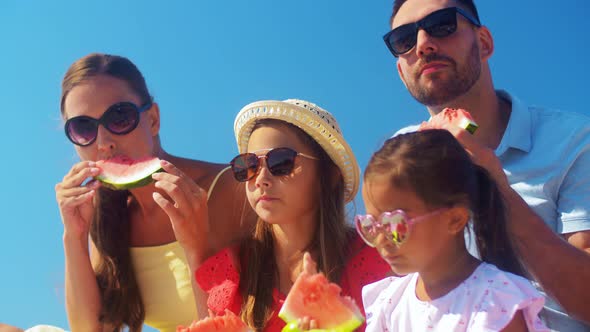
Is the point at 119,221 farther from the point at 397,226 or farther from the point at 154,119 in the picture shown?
the point at 397,226

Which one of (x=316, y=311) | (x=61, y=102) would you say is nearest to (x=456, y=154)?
(x=316, y=311)

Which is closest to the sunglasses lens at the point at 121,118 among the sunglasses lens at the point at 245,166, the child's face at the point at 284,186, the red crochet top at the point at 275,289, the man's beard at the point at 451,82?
the child's face at the point at 284,186

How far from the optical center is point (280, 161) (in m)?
4.55

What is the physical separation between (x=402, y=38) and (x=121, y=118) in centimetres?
233

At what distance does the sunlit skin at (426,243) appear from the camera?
3.22m

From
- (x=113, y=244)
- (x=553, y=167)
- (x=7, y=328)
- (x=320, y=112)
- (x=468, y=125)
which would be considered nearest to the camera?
(x=468, y=125)

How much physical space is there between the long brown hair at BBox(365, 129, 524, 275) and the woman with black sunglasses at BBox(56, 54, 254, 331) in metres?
2.18

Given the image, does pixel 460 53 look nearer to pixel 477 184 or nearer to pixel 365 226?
pixel 477 184

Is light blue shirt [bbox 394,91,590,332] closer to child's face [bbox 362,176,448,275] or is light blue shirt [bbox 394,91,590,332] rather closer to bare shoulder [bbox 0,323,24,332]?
child's face [bbox 362,176,448,275]

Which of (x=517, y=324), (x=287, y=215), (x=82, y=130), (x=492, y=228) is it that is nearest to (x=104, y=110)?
(x=82, y=130)

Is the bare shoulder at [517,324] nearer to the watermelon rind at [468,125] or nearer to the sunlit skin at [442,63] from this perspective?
the watermelon rind at [468,125]

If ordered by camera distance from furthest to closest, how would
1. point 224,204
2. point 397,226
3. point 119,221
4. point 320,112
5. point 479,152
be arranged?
point 119,221, point 224,204, point 320,112, point 479,152, point 397,226

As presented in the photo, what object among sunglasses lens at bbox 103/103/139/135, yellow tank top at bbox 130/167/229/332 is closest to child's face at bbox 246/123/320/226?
yellow tank top at bbox 130/167/229/332

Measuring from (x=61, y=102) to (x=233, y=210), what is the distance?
1.75 metres
